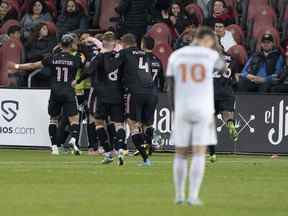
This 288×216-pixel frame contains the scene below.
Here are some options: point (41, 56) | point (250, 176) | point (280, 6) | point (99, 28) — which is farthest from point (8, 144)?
point (250, 176)

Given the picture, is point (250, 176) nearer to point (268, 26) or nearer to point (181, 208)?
point (181, 208)

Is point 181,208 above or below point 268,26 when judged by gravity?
below

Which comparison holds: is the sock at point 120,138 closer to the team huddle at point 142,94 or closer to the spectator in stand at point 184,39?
the team huddle at point 142,94

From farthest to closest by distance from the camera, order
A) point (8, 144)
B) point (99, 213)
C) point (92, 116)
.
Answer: point (8, 144) → point (92, 116) → point (99, 213)

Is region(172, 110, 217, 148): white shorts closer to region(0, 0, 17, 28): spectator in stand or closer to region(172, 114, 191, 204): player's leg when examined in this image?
region(172, 114, 191, 204): player's leg

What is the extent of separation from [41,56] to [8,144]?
7.89 feet

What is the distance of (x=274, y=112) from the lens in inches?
1059

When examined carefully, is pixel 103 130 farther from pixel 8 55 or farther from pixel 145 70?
pixel 8 55

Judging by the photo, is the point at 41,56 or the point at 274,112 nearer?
the point at 274,112

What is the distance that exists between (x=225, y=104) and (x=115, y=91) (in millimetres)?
2366

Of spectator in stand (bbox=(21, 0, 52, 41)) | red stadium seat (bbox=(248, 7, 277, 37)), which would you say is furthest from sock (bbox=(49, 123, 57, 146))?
red stadium seat (bbox=(248, 7, 277, 37))

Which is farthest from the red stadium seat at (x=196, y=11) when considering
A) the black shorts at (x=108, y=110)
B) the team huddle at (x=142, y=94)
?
the black shorts at (x=108, y=110)

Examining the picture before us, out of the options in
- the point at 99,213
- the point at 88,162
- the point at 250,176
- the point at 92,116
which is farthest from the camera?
the point at 92,116

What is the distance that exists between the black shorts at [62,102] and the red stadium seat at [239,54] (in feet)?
12.8
